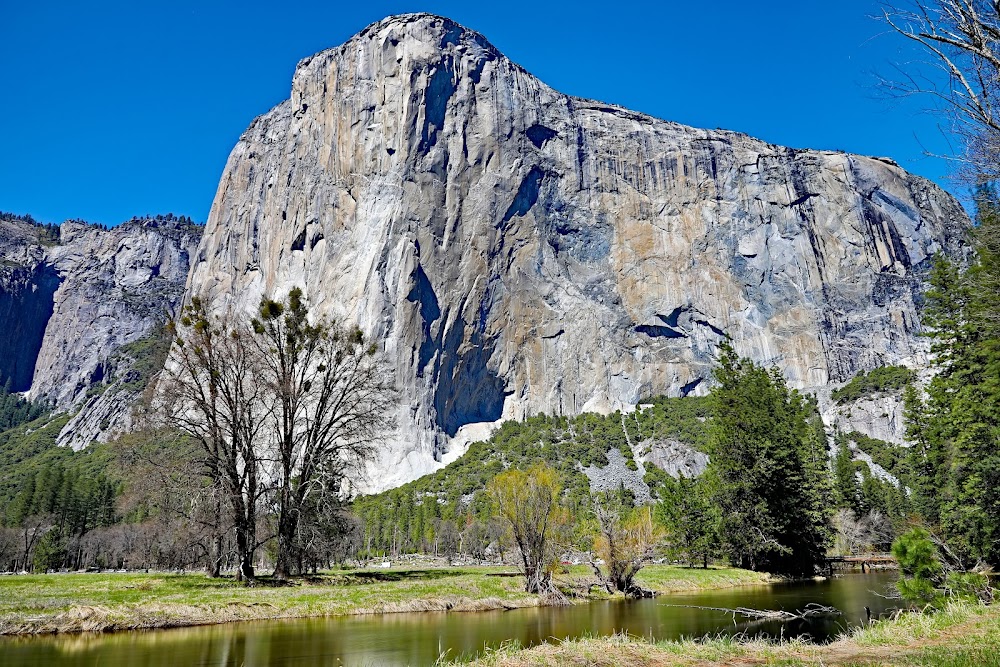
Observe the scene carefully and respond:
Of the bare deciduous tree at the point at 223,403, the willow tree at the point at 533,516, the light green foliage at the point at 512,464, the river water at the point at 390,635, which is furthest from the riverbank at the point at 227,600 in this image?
the light green foliage at the point at 512,464

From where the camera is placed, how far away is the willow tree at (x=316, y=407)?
28.5m

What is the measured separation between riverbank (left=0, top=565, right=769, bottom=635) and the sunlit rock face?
276 ft

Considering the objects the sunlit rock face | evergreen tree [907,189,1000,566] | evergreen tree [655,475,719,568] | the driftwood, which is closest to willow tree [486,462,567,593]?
the driftwood

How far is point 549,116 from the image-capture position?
463 feet

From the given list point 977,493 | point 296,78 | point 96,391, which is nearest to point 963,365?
point 977,493

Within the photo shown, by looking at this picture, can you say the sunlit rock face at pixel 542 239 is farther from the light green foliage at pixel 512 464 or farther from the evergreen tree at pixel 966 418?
the evergreen tree at pixel 966 418

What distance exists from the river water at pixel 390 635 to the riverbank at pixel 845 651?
→ 127 inches

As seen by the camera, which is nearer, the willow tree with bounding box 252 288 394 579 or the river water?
the river water

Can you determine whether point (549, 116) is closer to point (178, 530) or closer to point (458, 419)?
point (458, 419)

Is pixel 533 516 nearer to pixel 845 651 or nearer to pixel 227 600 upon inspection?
pixel 227 600

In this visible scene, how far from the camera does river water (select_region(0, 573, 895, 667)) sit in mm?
14273

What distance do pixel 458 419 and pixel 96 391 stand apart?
117 metres

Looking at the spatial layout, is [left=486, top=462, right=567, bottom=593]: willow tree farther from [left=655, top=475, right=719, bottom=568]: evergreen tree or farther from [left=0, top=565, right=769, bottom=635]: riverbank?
[left=655, top=475, right=719, bottom=568]: evergreen tree

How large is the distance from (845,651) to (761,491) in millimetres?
37373
